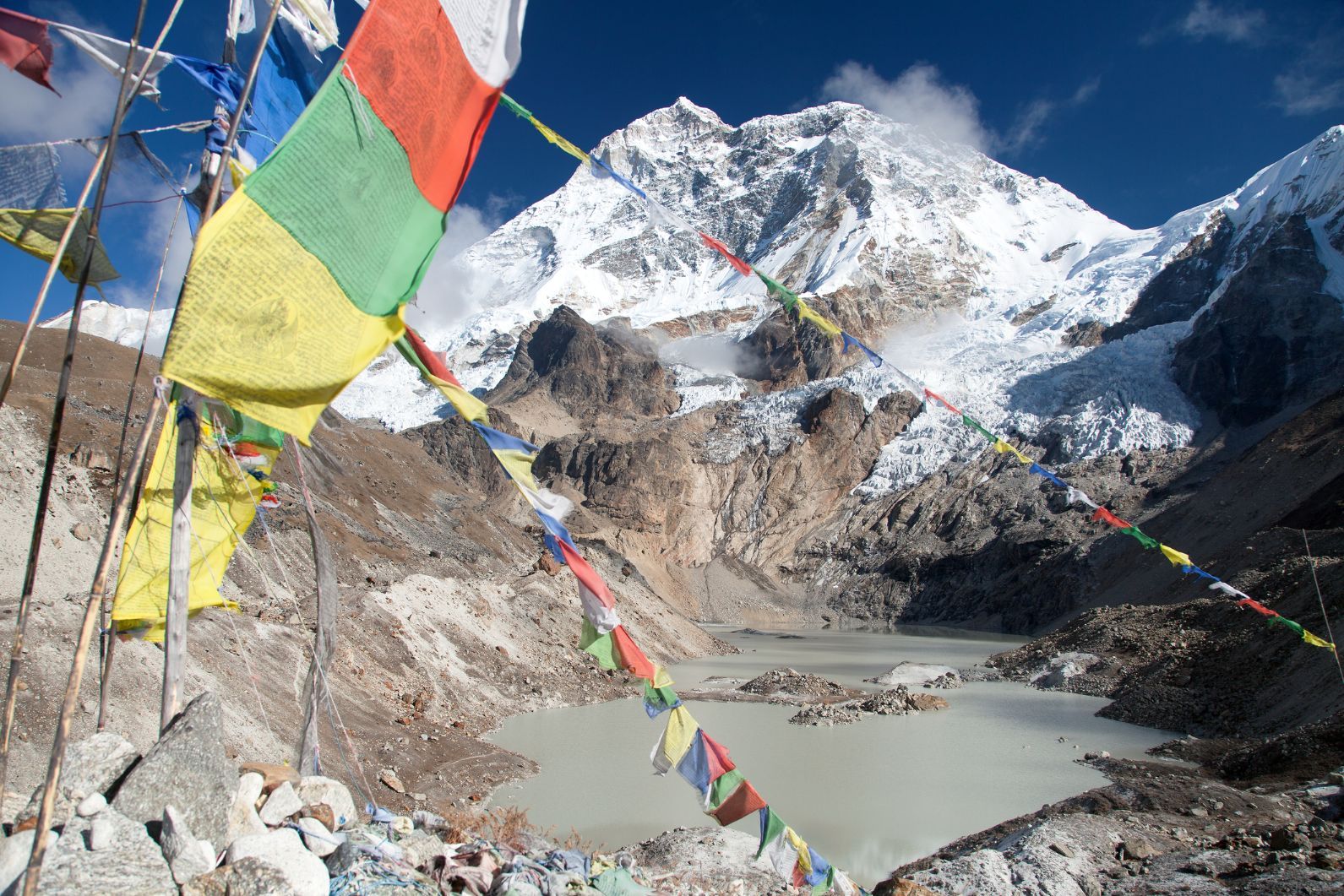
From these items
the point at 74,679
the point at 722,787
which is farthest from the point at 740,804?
the point at 74,679

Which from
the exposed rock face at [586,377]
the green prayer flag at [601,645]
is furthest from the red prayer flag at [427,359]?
the exposed rock face at [586,377]

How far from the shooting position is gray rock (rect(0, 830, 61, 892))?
3.49 m

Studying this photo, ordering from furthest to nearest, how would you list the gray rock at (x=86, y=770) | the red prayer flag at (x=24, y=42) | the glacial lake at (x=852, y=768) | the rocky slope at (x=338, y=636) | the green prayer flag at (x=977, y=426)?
the glacial lake at (x=852, y=768) → the green prayer flag at (x=977, y=426) → the rocky slope at (x=338, y=636) → the red prayer flag at (x=24, y=42) → the gray rock at (x=86, y=770)

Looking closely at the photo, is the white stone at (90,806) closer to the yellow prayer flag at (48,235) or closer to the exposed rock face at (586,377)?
the yellow prayer flag at (48,235)

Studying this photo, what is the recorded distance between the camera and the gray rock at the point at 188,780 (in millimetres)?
→ 3969

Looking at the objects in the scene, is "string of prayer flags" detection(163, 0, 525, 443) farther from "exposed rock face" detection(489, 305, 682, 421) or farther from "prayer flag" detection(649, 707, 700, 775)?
"exposed rock face" detection(489, 305, 682, 421)

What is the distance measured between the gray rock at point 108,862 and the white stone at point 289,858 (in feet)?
1.22

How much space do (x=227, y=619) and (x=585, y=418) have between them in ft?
310

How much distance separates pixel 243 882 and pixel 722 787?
11.0ft

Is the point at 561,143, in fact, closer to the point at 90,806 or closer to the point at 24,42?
the point at 24,42

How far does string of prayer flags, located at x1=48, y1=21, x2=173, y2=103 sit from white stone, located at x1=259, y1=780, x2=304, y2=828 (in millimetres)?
3795

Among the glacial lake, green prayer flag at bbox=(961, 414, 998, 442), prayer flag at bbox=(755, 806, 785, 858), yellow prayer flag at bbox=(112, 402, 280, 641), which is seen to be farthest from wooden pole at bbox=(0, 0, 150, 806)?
green prayer flag at bbox=(961, 414, 998, 442)

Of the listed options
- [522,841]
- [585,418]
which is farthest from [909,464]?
[522,841]

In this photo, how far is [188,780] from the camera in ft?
13.4
